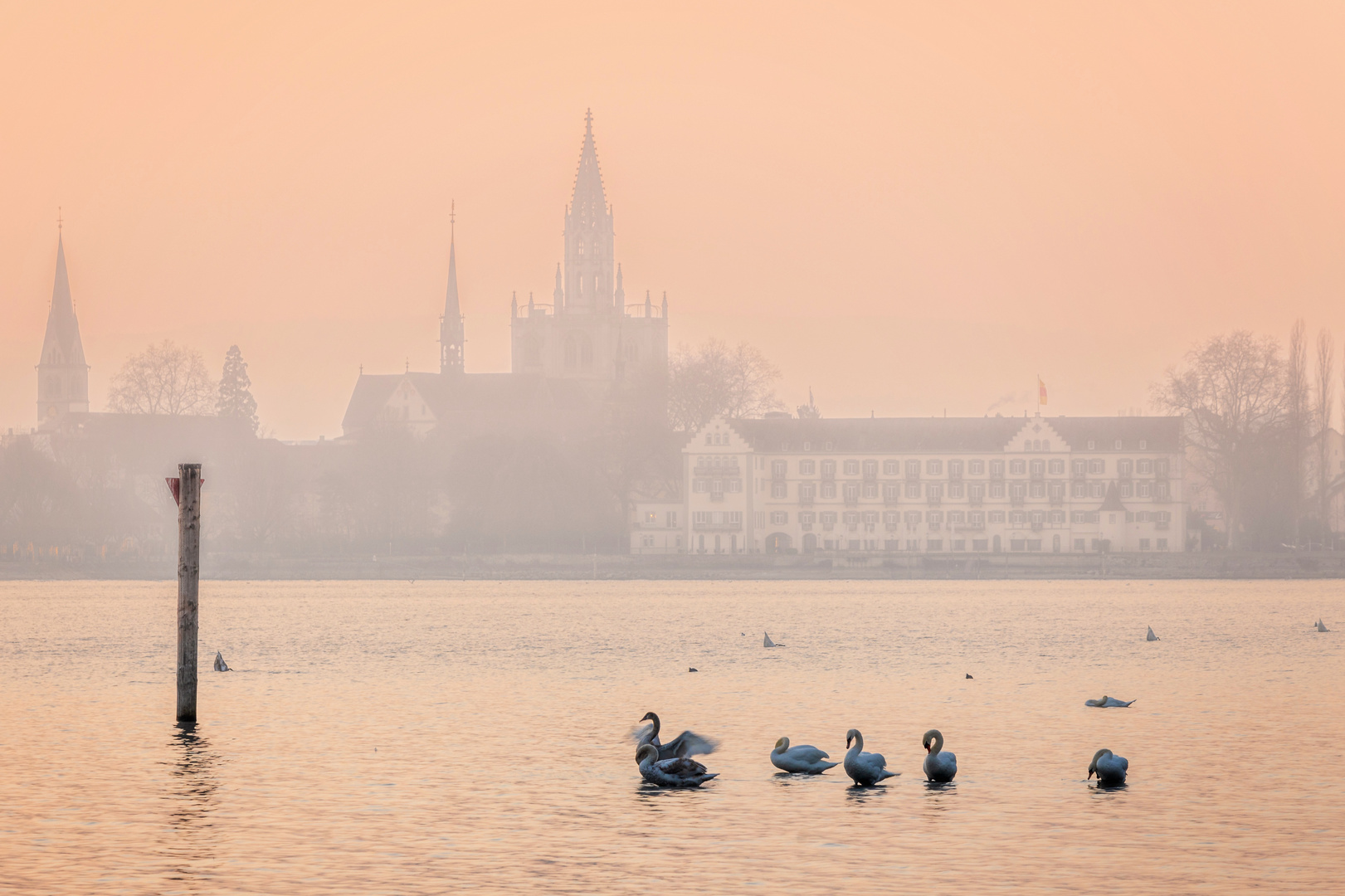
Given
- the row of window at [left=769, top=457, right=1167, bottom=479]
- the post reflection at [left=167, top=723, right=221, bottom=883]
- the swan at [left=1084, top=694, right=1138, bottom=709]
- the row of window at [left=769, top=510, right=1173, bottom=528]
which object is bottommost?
the post reflection at [left=167, top=723, right=221, bottom=883]

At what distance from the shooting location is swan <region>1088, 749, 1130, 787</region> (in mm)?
28641

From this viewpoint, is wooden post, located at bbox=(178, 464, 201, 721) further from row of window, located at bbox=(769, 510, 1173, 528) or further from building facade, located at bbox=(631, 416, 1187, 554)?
row of window, located at bbox=(769, 510, 1173, 528)

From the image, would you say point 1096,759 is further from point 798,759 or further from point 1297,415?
point 1297,415

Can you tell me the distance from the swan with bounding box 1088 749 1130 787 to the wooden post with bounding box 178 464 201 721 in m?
18.6

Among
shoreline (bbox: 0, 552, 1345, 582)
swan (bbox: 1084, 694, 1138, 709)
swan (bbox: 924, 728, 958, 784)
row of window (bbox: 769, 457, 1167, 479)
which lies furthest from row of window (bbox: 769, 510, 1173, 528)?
swan (bbox: 924, 728, 958, 784)

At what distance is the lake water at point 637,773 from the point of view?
73.2ft

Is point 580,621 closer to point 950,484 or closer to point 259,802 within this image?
point 259,802

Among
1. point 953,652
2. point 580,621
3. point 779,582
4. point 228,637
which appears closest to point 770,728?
point 953,652

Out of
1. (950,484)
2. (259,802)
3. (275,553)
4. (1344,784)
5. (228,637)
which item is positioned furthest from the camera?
(950,484)

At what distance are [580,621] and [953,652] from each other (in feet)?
93.5

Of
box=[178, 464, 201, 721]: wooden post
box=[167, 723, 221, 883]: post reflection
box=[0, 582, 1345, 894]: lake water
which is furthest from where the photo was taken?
box=[178, 464, 201, 721]: wooden post

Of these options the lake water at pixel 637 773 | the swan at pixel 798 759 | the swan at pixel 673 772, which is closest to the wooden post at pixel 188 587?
the lake water at pixel 637 773

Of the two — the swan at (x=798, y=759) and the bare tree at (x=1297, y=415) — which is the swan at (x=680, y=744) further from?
the bare tree at (x=1297, y=415)

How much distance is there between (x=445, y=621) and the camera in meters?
A: 87.5
